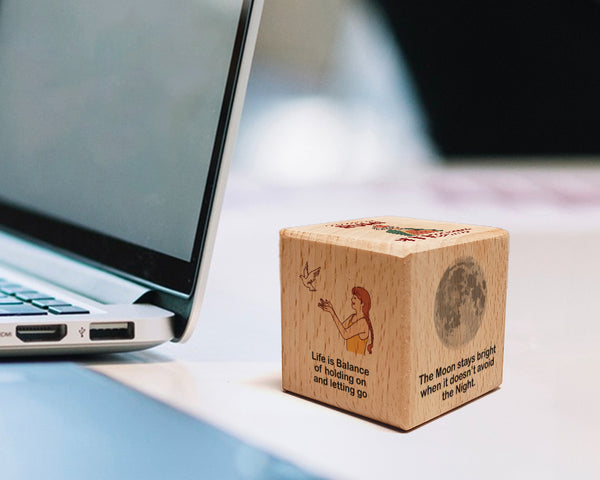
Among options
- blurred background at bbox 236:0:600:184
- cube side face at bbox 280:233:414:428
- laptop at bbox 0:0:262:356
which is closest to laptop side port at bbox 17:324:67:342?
laptop at bbox 0:0:262:356

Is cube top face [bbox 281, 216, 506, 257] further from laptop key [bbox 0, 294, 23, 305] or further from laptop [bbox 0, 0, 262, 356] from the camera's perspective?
laptop key [bbox 0, 294, 23, 305]

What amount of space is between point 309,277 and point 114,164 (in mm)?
239

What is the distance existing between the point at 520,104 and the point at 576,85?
0.23 meters

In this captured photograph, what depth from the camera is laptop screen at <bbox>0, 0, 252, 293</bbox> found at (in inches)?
21.5

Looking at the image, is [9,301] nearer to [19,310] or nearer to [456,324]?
[19,310]

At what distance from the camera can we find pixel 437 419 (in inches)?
18.4

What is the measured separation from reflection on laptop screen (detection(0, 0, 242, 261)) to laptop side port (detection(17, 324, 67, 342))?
9 cm

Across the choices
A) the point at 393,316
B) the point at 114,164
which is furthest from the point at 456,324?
the point at 114,164

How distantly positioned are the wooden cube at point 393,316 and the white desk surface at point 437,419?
2 centimetres

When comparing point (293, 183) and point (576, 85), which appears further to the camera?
point (576, 85)

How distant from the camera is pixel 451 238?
47 centimetres

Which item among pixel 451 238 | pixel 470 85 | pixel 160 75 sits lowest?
pixel 451 238

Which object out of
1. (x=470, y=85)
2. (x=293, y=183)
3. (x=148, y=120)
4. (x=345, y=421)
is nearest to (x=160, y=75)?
(x=148, y=120)

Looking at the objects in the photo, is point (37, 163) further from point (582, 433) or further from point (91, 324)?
point (582, 433)
